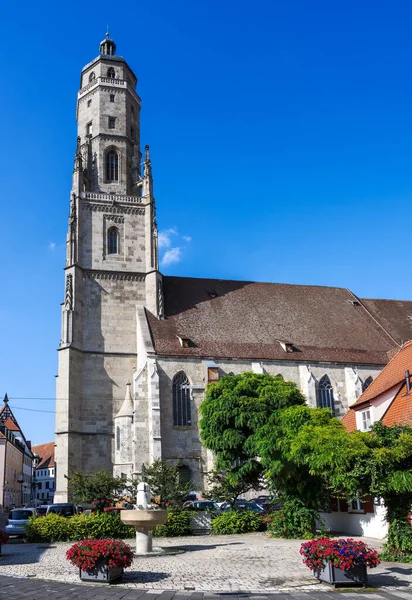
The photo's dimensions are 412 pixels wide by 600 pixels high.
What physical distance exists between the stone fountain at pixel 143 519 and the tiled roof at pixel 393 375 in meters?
8.42

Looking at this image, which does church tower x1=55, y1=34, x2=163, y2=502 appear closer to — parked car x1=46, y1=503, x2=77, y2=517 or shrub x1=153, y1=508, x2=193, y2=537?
parked car x1=46, y1=503, x2=77, y2=517

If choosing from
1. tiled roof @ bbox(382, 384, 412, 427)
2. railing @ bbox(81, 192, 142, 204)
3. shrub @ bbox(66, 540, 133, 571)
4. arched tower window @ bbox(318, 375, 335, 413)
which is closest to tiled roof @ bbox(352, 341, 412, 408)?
tiled roof @ bbox(382, 384, 412, 427)

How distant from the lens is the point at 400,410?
1788 centimetres

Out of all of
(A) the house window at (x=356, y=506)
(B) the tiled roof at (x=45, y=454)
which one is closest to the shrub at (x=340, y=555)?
(A) the house window at (x=356, y=506)

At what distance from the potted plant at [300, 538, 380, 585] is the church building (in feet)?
74.8

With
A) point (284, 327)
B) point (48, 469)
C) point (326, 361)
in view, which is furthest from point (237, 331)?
point (48, 469)

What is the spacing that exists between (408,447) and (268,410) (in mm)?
14531

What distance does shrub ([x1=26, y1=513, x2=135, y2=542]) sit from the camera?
20.5 metres

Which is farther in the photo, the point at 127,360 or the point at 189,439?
the point at 127,360

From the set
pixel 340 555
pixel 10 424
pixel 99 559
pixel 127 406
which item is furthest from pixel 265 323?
pixel 10 424

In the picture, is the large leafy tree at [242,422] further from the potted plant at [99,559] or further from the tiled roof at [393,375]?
the potted plant at [99,559]

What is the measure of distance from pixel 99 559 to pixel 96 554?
5.0 inches

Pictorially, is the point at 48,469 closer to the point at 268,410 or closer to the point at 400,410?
the point at 268,410

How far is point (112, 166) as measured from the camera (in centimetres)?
4356
